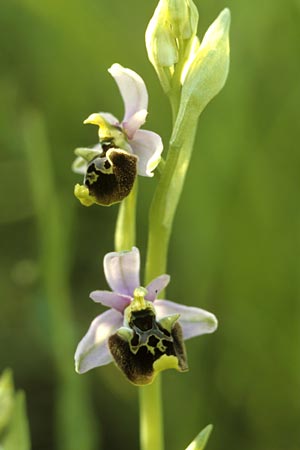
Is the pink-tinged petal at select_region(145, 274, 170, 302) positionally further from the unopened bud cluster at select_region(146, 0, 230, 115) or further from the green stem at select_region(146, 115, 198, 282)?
the unopened bud cluster at select_region(146, 0, 230, 115)

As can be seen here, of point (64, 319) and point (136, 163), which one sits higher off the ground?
point (136, 163)

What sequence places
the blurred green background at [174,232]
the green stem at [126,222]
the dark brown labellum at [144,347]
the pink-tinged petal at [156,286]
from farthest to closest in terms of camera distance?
1. the blurred green background at [174,232]
2. the green stem at [126,222]
3. the pink-tinged petal at [156,286]
4. the dark brown labellum at [144,347]

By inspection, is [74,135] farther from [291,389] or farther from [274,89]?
[291,389]

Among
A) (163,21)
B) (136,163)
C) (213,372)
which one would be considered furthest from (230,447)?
(163,21)

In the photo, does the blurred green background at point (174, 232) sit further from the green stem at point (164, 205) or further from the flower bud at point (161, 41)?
the flower bud at point (161, 41)

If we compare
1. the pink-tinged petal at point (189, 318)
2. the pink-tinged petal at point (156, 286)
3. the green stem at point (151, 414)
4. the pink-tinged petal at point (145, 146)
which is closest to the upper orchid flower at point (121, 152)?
the pink-tinged petal at point (145, 146)

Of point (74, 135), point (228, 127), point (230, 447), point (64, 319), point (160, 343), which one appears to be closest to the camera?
point (160, 343)
